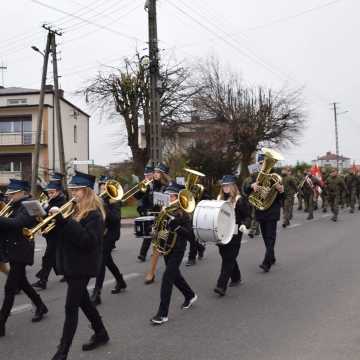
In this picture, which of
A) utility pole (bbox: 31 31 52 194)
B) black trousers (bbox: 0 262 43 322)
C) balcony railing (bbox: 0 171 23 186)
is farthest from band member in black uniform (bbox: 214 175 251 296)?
balcony railing (bbox: 0 171 23 186)

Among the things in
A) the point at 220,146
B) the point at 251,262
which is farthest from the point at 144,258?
the point at 220,146

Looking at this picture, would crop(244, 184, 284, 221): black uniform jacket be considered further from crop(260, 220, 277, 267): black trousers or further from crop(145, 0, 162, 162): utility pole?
crop(145, 0, 162, 162): utility pole

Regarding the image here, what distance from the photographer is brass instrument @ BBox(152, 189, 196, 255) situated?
6.25m

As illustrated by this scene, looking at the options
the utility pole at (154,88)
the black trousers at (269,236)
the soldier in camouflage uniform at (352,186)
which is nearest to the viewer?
the black trousers at (269,236)

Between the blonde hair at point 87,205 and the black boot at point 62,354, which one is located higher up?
the blonde hair at point 87,205

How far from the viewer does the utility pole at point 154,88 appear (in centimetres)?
1919

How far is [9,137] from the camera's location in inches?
1625

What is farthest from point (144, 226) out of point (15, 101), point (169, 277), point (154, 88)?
point (15, 101)

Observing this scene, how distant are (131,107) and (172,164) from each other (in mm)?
5490

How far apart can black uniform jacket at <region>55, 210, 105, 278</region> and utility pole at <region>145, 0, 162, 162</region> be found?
46.8 feet

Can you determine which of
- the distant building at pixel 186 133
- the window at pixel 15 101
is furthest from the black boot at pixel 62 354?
the window at pixel 15 101

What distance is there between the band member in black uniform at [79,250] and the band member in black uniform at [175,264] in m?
1.21

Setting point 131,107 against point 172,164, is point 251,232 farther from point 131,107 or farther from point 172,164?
point 131,107

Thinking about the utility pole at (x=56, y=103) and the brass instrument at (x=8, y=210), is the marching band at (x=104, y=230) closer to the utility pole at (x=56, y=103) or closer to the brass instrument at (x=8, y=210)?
the brass instrument at (x=8, y=210)
